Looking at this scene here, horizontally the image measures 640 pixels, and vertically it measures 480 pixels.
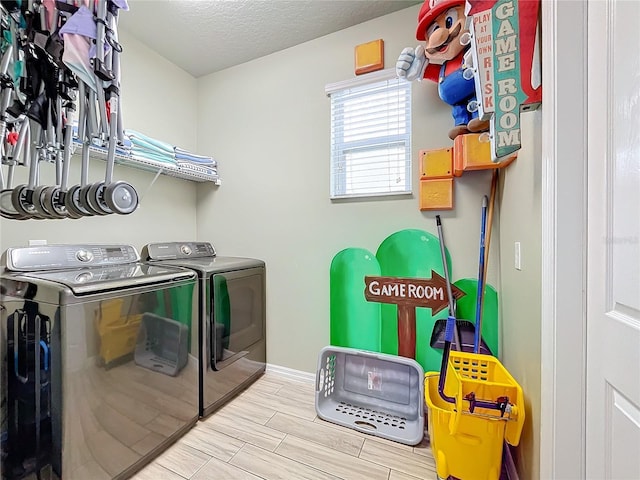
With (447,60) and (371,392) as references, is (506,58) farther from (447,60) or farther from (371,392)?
(371,392)

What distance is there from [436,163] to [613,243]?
3.70ft

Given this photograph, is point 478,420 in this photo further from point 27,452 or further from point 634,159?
point 27,452

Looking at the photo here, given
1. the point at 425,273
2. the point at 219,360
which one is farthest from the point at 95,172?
the point at 425,273

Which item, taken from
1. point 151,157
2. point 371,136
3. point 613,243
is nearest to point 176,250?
point 151,157

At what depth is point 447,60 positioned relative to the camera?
1.50 metres

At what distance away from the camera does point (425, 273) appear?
1805 millimetres

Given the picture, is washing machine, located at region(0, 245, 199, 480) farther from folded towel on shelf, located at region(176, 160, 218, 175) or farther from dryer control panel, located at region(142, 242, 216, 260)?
folded towel on shelf, located at region(176, 160, 218, 175)

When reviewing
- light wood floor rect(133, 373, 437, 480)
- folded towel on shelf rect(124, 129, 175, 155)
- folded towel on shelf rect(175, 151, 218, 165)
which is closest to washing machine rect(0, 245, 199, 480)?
light wood floor rect(133, 373, 437, 480)

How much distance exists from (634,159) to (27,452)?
2333 mm

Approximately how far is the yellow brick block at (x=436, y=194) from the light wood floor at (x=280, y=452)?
1414mm

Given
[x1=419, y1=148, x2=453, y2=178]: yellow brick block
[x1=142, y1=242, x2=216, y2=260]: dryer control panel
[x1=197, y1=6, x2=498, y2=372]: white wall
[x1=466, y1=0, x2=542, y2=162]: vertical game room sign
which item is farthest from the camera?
[x1=142, y1=242, x2=216, y2=260]: dryer control panel

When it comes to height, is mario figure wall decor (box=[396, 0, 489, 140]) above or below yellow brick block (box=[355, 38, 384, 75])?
below

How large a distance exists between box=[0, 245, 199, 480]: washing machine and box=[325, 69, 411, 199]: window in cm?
140

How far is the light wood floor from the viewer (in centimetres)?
130
